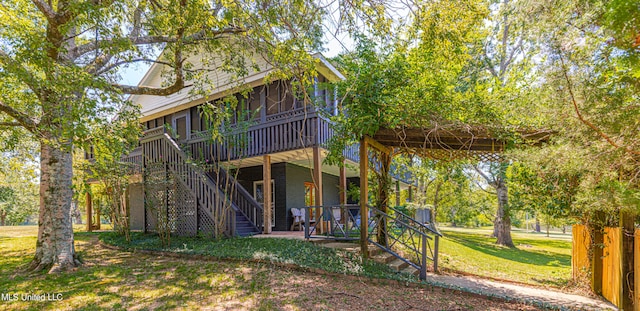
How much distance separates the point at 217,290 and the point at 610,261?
6661mm

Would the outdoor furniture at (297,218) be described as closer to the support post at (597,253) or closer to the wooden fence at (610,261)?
the wooden fence at (610,261)

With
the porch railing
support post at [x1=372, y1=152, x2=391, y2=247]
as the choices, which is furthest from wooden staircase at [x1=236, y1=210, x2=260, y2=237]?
support post at [x1=372, y1=152, x2=391, y2=247]

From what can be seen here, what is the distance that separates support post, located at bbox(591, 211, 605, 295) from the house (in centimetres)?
538

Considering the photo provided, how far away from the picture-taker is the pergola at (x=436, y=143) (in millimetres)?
5727

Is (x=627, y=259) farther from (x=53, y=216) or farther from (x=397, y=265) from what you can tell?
(x=53, y=216)

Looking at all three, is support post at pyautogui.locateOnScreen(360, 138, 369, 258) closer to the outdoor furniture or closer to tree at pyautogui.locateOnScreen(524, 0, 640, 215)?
tree at pyautogui.locateOnScreen(524, 0, 640, 215)

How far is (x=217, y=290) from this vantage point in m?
4.99

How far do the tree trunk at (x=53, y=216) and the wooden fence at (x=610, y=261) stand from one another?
9.96 meters

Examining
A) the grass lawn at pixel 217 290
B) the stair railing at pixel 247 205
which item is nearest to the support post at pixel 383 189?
the grass lawn at pixel 217 290

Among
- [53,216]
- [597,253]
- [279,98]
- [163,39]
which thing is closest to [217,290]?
[53,216]

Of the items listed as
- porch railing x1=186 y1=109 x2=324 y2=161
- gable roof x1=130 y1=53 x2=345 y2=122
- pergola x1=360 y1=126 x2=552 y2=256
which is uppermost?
gable roof x1=130 y1=53 x2=345 y2=122

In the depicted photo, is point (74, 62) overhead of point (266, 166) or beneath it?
overhead

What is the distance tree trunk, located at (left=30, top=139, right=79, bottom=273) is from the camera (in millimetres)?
6277

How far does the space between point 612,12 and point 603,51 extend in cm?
91
